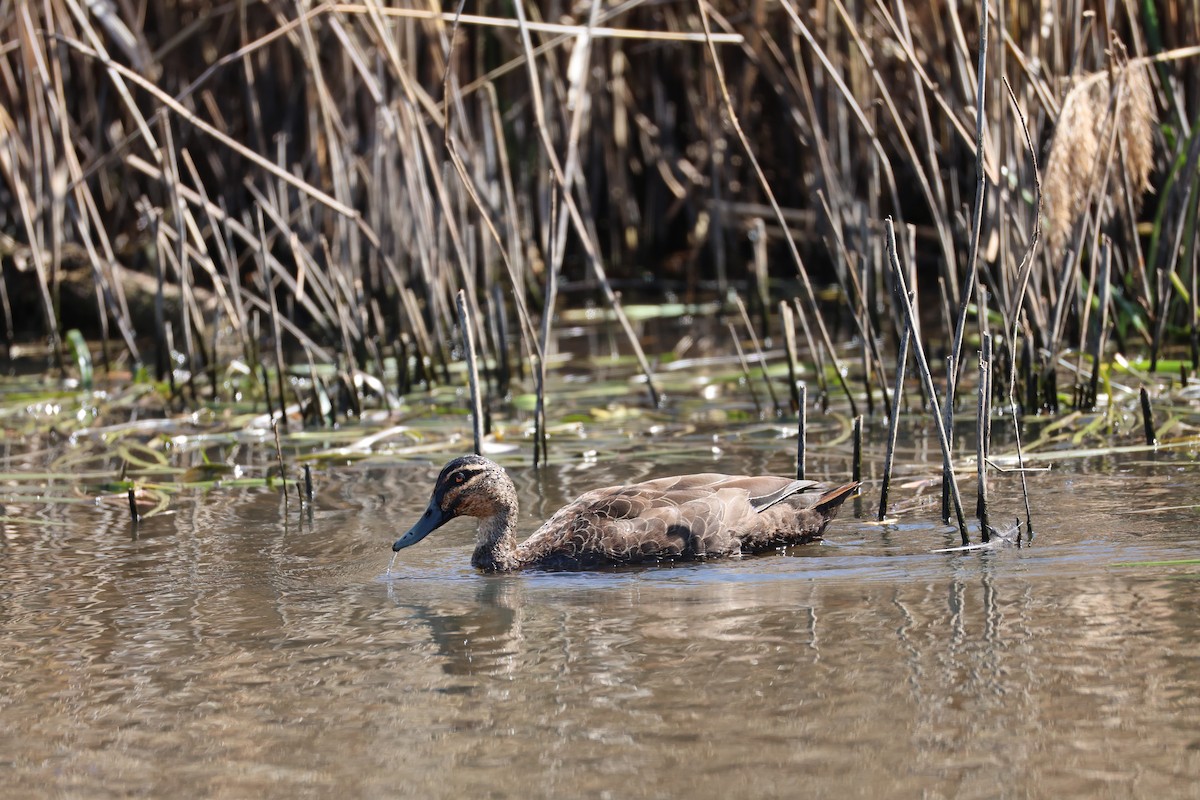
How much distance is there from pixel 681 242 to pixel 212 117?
441 centimetres

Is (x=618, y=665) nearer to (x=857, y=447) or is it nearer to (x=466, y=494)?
(x=466, y=494)

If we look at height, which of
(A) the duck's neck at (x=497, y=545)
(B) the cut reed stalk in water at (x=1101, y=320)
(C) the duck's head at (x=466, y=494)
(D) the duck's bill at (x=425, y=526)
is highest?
(B) the cut reed stalk in water at (x=1101, y=320)

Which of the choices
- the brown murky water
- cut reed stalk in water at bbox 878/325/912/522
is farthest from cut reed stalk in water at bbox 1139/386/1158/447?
cut reed stalk in water at bbox 878/325/912/522

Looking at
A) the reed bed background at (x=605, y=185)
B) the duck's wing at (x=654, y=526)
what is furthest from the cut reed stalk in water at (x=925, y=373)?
the duck's wing at (x=654, y=526)

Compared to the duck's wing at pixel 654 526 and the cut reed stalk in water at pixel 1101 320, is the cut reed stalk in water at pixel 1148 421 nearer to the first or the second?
the cut reed stalk in water at pixel 1101 320

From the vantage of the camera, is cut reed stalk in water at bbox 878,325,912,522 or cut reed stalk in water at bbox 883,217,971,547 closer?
cut reed stalk in water at bbox 883,217,971,547

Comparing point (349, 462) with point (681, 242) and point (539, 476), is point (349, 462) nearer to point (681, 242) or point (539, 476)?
point (539, 476)

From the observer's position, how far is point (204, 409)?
341 inches

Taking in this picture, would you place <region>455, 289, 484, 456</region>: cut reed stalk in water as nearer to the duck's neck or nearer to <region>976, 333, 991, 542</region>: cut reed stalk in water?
the duck's neck

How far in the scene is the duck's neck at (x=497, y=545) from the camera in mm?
5535

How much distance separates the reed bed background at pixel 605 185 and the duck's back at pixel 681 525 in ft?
2.01

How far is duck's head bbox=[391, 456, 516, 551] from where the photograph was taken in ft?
18.4

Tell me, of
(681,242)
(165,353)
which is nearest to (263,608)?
(165,353)

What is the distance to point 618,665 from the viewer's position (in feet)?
13.8
